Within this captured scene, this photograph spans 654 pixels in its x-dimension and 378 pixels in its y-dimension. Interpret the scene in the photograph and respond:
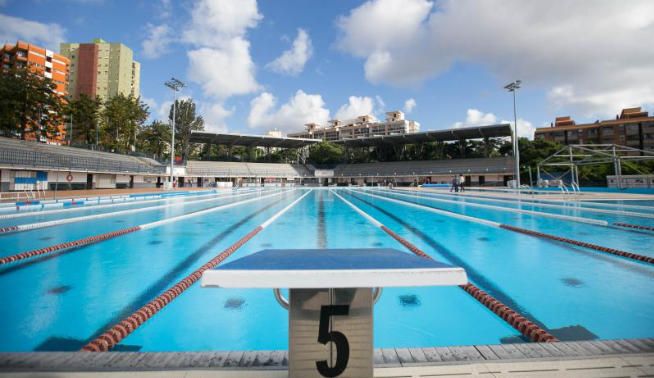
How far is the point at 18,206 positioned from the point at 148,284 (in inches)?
443

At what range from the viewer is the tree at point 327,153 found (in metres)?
51.1

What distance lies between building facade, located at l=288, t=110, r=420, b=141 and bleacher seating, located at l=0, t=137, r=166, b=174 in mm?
65220

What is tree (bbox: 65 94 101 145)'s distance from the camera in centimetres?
3394

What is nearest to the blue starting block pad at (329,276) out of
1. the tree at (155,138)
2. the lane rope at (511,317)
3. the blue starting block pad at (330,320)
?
the blue starting block pad at (330,320)

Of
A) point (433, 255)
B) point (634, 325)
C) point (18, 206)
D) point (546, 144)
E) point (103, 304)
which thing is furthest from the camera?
point (546, 144)

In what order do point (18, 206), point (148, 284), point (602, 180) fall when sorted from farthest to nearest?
point (602, 180) → point (18, 206) → point (148, 284)

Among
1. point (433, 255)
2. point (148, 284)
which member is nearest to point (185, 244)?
point (148, 284)

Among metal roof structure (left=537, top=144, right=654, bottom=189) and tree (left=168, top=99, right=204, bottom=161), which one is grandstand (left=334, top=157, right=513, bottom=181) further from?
tree (left=168, top=99, right=204, bottom=161)

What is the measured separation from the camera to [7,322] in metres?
2.53

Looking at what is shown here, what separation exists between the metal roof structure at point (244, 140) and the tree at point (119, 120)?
23.2ft

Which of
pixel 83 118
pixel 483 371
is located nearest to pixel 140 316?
pixel 483 371

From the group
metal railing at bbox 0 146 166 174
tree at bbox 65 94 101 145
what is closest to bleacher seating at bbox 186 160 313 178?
tree at bbox 65 94 101 145

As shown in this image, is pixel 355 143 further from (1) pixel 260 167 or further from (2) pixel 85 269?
(2) pixel 85 269

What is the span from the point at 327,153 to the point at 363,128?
134ft
